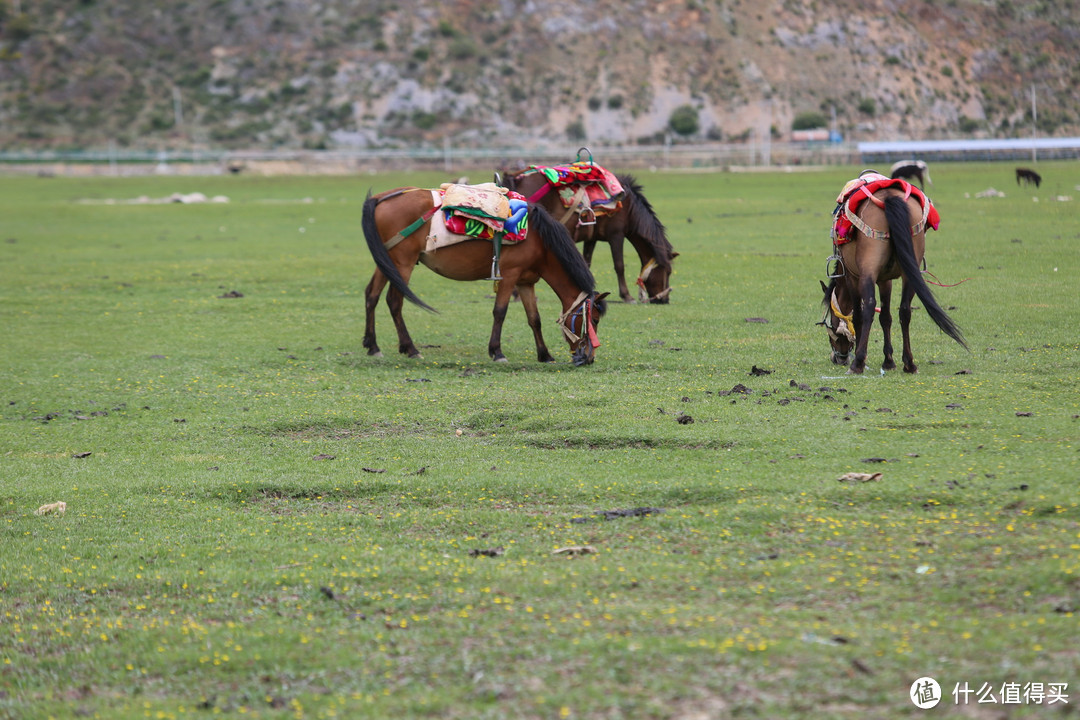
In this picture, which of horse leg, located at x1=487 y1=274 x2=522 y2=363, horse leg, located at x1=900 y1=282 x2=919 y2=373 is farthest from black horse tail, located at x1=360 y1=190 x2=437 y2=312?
horse leg, located at x1=900 y1=282 x2=919 y2=373

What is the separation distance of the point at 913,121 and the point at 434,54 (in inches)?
1529

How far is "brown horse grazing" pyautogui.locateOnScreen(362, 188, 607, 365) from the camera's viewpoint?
11.1 m

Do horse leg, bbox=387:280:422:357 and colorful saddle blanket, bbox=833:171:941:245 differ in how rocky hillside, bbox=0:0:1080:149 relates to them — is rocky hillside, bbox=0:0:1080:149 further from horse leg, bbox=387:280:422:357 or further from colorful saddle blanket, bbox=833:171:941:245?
colorful saddle blanket, bbox=833:171:941:245

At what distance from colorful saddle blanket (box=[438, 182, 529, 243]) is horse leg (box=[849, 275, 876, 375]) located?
11.8ft

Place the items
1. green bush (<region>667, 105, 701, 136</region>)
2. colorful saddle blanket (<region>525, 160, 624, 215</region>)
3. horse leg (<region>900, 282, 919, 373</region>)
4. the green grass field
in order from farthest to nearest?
green bush (<region>667, 105, 701, 136</region>), colorful saddle blanket (<region>525, 160, 624, 215</region>), horse leg (<region>900, 282, 919, 373</region>), the green grass field

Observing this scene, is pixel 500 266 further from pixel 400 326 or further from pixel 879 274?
pixel 879 274

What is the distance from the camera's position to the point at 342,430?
9008mm

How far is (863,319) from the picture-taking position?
9781 millimetres

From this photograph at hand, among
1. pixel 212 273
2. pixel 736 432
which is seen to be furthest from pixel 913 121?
pixel 736 432

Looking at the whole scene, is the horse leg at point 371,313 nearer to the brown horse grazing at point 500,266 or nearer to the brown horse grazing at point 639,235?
the brown horse grazing at point 500,266

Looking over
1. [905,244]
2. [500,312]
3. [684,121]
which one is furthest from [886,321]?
[684,121]

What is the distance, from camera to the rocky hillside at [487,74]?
80.3 meters

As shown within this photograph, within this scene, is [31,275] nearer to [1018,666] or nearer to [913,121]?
[1018,666]

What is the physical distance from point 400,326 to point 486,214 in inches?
70.1
